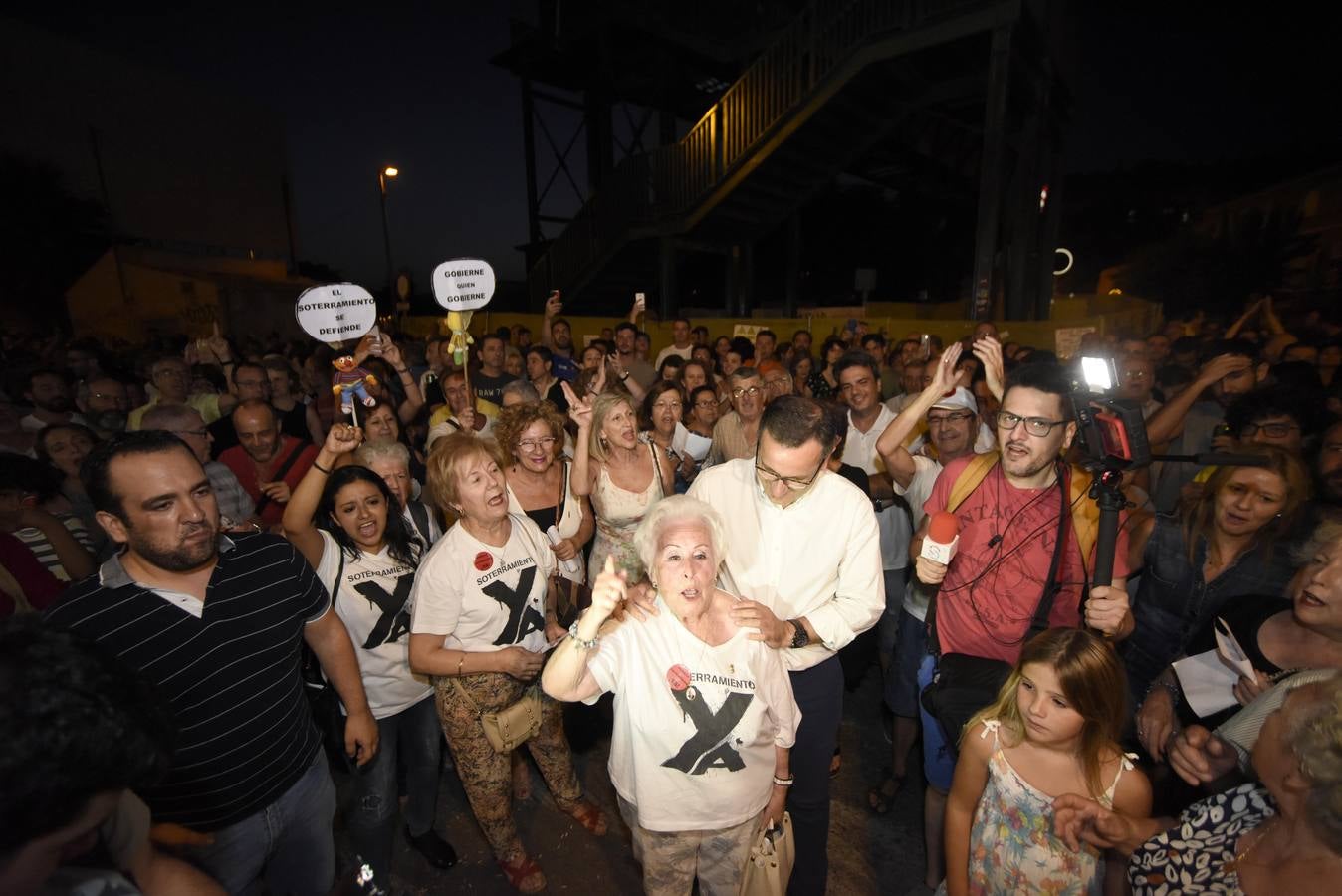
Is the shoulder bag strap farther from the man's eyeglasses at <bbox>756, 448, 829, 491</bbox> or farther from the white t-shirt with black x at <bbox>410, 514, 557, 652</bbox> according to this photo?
the white t-shirt with black x at <bbox>410, 514, 557, 652</bbox>

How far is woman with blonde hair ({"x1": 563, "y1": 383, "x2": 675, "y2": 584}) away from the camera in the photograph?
359 centimetres

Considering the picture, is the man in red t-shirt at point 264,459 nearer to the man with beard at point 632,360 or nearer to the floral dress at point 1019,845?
the floral dress at point 1019,845

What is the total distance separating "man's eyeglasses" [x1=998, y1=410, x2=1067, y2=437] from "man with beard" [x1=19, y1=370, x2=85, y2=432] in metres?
7.19

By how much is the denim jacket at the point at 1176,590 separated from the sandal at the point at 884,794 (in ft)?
4.39

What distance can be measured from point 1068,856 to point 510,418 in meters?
3.31

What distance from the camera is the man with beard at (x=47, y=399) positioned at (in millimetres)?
5031

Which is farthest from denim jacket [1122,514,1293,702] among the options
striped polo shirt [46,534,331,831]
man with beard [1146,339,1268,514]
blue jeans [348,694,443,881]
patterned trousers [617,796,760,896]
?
striped polo shirt [46,534,331,831]

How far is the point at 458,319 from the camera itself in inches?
176

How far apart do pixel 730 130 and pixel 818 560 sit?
1153 centimetres

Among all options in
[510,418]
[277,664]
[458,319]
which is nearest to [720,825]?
[277,664]

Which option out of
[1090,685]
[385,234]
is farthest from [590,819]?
[385,234]

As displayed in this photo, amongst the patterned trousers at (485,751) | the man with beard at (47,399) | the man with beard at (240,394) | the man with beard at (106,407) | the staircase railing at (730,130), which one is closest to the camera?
the patterned trousers at (485,751)

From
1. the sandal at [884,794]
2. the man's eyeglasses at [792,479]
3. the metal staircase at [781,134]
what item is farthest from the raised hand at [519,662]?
the metal staircase at [781,134]

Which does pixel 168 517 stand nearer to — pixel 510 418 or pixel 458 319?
pixel 510 418
